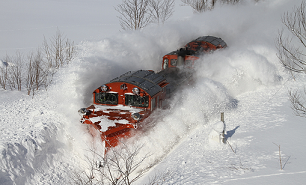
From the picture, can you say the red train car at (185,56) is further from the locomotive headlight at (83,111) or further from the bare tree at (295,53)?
the locomotive headlight at (83,111)

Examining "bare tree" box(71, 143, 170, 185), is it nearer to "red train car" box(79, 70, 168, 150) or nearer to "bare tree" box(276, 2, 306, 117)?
"red train car" box(79, 70, 168, 150)

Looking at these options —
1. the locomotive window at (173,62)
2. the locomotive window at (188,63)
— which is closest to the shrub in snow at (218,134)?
the locomotive window at (188,63)

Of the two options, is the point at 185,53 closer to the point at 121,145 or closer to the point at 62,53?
the point at 121,145

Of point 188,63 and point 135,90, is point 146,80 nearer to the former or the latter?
point 135,90

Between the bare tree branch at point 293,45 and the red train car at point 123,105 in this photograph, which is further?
the red train car at point 123,105

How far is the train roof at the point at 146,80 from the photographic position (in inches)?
392

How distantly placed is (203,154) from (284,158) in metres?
2.58

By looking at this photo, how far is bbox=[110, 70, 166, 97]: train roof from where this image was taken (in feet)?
32.7

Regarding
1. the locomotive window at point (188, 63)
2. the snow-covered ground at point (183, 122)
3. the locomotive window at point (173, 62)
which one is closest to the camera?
the snow-covered ground at point (183, 122)

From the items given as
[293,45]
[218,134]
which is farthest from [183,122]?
[293,45]

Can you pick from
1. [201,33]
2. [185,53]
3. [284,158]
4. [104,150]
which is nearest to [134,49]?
[185,53]

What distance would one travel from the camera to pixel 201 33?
23.6m

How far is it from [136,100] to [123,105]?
633mm

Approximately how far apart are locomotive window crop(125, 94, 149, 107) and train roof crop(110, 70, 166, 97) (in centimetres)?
39
